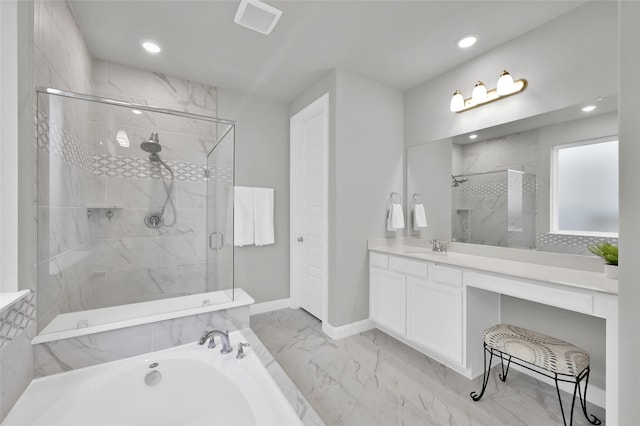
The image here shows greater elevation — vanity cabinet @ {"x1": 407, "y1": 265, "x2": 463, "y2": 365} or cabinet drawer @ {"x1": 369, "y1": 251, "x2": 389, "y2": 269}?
cabinet drawer @ {"x1": 369, "y1": 251, "x2": 389, "y2": 269}

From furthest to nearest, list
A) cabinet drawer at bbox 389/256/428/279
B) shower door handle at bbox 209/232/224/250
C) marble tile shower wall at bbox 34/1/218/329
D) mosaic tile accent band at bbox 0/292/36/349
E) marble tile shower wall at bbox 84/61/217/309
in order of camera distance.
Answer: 1. shower door handle at bbox 209/232/224/250
2. cabinet drawer at bbox 389/256/428/279
3. marble tile shower wall at bbox 84/61/217/309
4. marble tile shower wall at bbox 34/1/218/329
5. mosaic tile accent band at bbox 0/292/36/349

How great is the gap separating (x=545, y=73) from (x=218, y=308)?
2.79 metres

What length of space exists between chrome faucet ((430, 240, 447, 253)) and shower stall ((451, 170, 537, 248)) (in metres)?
0.13

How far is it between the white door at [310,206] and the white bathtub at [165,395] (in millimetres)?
1358

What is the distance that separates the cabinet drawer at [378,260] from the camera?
2504 mm

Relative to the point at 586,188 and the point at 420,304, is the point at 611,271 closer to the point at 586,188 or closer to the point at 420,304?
the point at 586,188

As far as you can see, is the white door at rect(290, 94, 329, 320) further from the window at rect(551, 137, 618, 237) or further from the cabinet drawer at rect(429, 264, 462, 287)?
the window at rect(551, 137, 618, 237)

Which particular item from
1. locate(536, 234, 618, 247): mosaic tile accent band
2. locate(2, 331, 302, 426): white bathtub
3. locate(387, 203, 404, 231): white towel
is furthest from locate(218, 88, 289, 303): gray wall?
locate(536, 234, 618, 247): mosaic tile accent band

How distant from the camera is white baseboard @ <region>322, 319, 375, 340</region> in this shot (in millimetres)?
2508

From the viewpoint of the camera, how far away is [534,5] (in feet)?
5.69

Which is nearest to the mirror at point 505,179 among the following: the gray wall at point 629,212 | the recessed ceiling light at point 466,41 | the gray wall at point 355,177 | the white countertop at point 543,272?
the white countertop at point 543,272

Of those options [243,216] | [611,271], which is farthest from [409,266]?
[243,216]

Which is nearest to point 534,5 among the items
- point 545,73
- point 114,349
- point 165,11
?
point 545,73

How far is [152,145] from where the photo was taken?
79.0 inches
